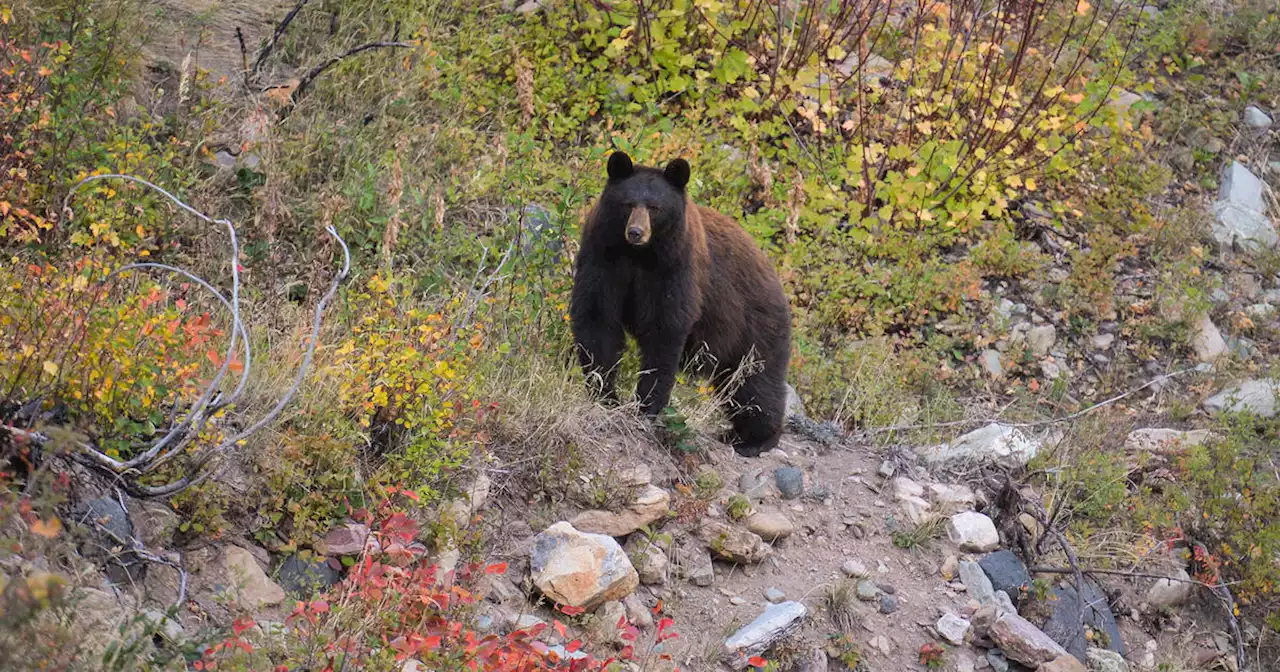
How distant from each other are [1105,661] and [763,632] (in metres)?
1.98

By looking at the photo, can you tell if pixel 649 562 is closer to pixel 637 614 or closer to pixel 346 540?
pixel 637 614

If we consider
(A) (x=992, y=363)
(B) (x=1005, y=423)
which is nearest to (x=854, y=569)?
(B) (x=1005, y=423)

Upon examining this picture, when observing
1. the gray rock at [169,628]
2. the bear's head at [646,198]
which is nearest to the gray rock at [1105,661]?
the bear's head at [646,198]

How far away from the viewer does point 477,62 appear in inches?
385

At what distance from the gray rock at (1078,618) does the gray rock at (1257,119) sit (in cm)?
721

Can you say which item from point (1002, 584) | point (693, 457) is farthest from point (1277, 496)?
point (693, 457)

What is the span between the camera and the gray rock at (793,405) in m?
7.46

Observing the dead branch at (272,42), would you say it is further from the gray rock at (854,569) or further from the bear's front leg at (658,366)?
the gray rock at (854,569)

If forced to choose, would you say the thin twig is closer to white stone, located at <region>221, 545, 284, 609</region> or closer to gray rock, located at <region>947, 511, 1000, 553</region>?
gray rock, located at <region>947, 511, 1000, 553</region>

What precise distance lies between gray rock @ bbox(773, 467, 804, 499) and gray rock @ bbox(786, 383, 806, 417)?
1.04 m

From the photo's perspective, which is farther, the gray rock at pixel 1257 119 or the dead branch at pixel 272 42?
the gray rock at pixel 1257 119

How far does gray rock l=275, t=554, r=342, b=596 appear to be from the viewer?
432 cm

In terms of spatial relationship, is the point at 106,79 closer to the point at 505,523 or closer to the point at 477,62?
the point at 477,62

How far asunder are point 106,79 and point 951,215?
6.49 metres
